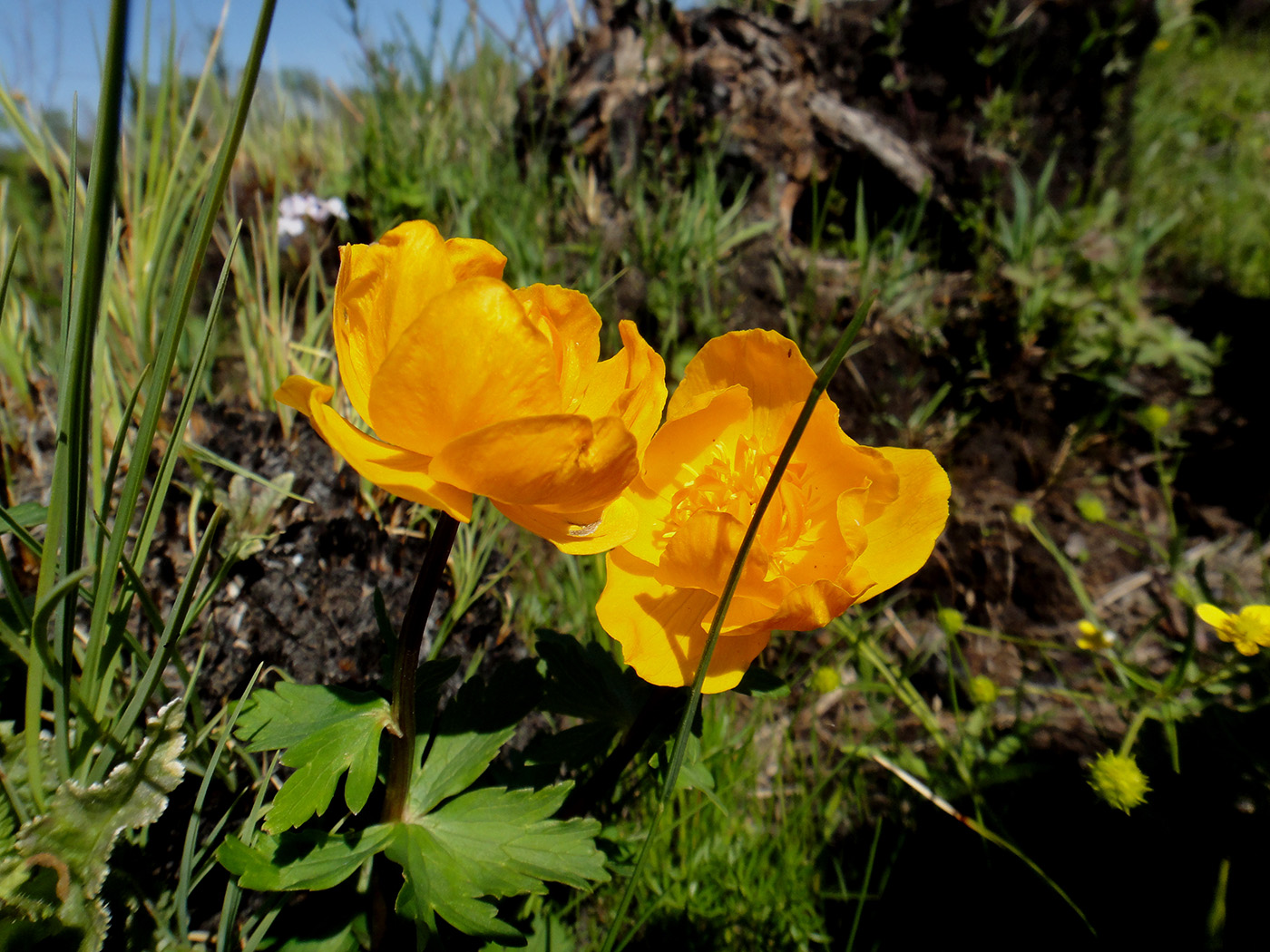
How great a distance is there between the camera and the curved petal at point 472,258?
77 centimetres

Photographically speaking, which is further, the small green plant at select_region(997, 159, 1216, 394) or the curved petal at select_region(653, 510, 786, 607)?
the small green plant at select_region(997, 159, 1216, 394)

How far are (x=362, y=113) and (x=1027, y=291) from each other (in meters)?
3.04

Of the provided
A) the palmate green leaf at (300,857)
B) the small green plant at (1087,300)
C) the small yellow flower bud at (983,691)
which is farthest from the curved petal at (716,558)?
the small green plant at (1087,300)

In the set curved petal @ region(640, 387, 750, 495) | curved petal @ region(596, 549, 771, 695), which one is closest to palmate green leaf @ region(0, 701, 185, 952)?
curved petal @ region(596, 549, 771, 695)

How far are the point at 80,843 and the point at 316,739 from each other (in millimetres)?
256

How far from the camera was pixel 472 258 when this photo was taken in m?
0.78

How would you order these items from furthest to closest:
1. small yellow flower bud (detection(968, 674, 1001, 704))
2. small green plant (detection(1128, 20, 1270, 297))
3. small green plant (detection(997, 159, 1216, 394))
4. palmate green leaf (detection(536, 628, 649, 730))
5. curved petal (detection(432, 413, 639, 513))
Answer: small green plant (detection(1128, 20, 1270, 297)) < small green plant (detection(997, 159, 1216, 394)) < small yellow flower bud (detection(968, 674, 1001, 704)) < palmate green leaf (detection(536, 628, 649, 730)) < curved petal (detection(432, 413, 639, 513))

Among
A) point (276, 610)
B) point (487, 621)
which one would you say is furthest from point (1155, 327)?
point (276, 610)

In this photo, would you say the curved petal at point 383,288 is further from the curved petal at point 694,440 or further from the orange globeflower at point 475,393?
the curved petal at point 694,440

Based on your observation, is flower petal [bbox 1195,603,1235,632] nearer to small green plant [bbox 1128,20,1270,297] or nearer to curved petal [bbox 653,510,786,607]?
curved petal [bbox 653,510,786,607]

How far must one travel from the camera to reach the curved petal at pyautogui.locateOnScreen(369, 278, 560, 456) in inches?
26.1

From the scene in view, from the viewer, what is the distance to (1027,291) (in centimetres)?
253

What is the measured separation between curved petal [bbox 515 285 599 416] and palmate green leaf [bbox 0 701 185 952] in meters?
0.59

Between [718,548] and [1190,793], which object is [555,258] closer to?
[718,548]
